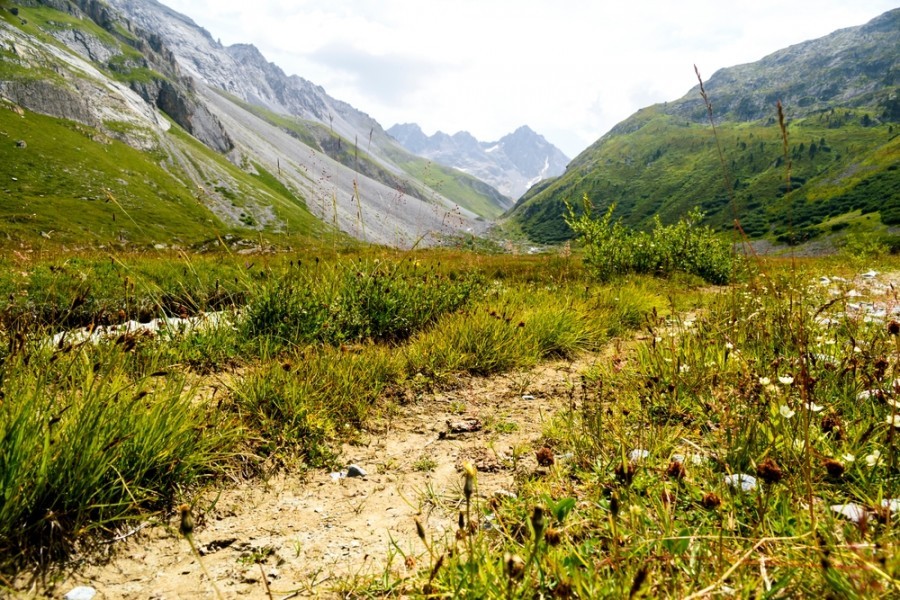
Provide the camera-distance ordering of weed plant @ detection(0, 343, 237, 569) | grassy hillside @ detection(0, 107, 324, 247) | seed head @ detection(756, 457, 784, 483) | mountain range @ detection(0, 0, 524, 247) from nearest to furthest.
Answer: seed head @ detection(756, 457, 784, 483) → weed plant @ detection(0, 343, 237, 569) → grassy hillside @ detection(0, 107, 324, 247) → mountain range @ detection(0, 0, 524, 247)

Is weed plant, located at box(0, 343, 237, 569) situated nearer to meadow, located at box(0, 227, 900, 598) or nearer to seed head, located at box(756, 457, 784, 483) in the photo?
meadow, located at box(0, 227, 900, 598)

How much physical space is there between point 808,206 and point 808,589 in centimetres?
19149

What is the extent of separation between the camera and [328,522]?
8.82ft

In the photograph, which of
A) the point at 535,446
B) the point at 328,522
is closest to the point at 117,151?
the point at 328,522

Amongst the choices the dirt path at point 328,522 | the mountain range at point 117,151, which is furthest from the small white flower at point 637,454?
the mountain range at point 117,151

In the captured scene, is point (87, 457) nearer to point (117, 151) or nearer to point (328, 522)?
point (328, 522)

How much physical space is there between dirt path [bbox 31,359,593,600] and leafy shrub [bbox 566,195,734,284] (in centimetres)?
975

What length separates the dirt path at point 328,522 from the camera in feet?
7.07

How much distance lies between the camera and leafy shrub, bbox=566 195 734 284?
1292cm

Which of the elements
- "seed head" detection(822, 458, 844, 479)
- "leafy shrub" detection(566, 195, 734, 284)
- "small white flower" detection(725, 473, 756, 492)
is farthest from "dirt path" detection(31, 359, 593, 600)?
"leafy shrub" detection(566, 195, 734, 284)

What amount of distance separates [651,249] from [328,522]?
13825mm

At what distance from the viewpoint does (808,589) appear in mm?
1593

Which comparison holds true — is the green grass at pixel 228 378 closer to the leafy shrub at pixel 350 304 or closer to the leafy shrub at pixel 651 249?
the leafy shrub at pixel 350 304

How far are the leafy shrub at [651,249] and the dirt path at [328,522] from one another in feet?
32.0
